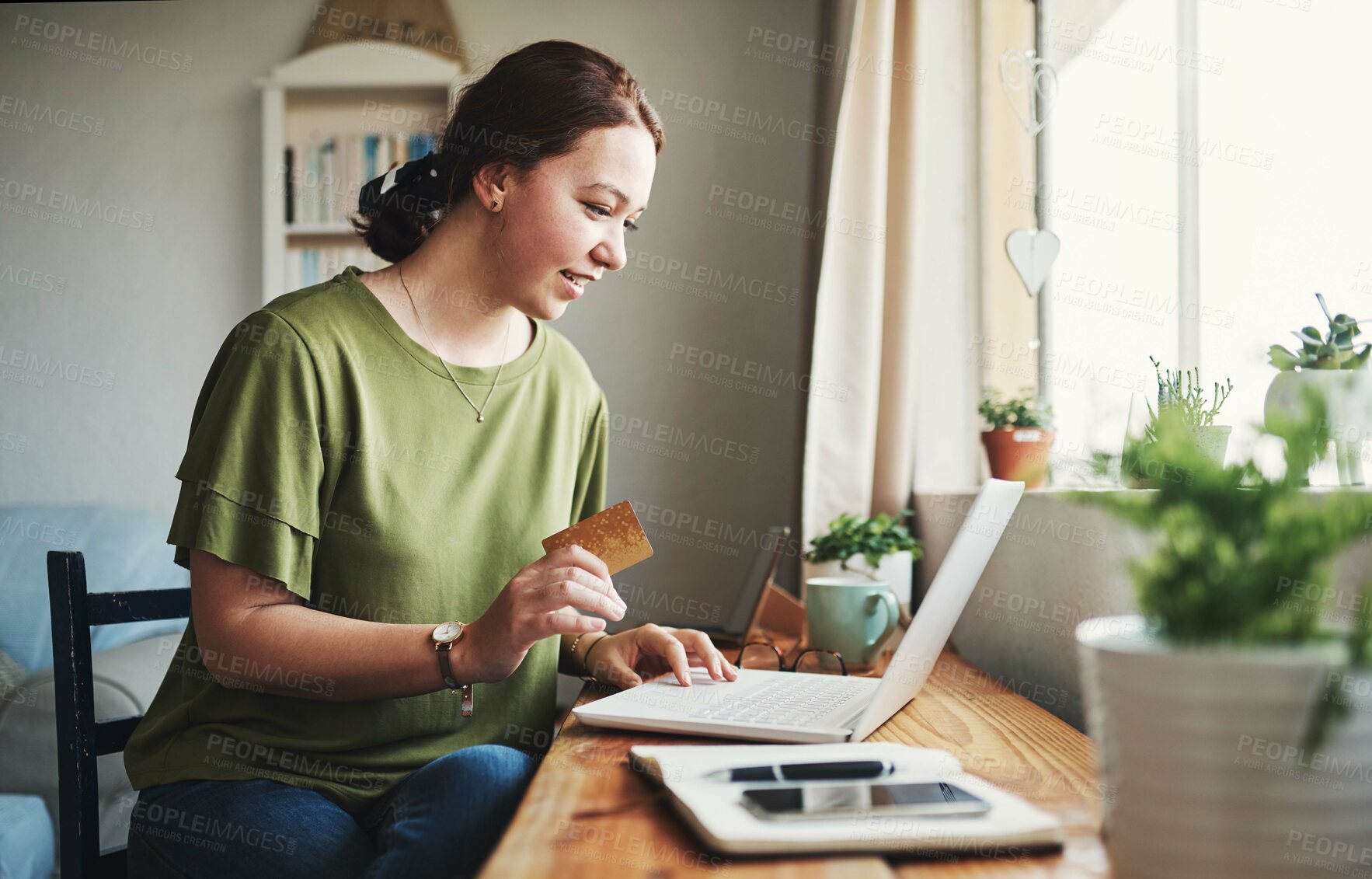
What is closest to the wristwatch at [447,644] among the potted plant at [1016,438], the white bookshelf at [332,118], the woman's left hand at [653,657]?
the woman's left hand at [653,657]

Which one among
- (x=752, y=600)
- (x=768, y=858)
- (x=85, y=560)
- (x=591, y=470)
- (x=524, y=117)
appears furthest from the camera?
(x=85, y=560)

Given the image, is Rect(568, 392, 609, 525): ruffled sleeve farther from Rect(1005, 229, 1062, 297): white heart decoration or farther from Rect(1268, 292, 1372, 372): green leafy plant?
Rect(1268, 292, 1372, 372): green leafy plant

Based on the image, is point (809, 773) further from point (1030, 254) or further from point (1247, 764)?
point (1030, 254)

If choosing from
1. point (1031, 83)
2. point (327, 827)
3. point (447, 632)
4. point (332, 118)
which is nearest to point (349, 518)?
point (447, 632)

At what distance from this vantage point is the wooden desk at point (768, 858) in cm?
55

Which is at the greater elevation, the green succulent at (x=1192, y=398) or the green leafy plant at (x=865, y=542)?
the green succulent at (x=1192, y=398)

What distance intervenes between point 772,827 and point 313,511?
27.9 inches

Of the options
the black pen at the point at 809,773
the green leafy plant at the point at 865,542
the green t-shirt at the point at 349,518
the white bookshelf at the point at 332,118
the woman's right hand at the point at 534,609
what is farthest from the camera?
the white bookshelf at the point at 332,118

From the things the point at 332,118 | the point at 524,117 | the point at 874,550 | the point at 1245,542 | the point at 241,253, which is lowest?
the point at 874,550

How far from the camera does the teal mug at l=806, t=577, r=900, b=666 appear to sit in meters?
1.33

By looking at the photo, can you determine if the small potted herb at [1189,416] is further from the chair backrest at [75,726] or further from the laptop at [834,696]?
the chair backrest at [75,726]

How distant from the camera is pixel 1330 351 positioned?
882mm

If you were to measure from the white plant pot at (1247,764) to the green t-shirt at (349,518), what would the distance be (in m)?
0.87

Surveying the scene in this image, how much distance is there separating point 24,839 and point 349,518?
123cm
